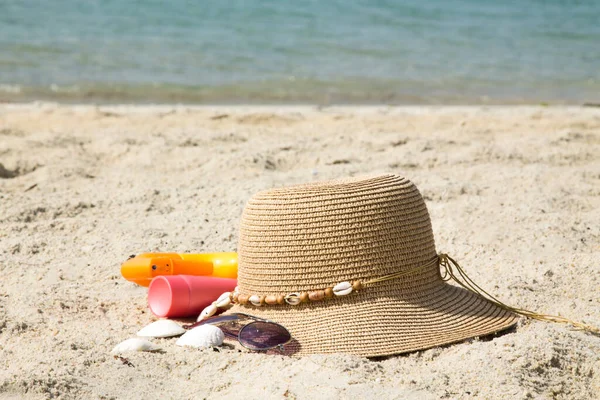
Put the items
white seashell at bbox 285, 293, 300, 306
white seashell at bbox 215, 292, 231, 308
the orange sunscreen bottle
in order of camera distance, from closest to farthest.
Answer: white seashell at bbox 285, 293, 300, 306
white seashell at bbox 215, 292, 231, 308
the orange sunscreen bottle

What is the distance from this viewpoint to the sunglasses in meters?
2.45

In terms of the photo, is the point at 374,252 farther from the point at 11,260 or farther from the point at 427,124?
the point at 427,124

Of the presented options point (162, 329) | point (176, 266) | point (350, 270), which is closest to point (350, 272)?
point (350, 270)

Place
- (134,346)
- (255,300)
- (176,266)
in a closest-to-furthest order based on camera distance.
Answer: (134,346)
(255,300)
(176,266)

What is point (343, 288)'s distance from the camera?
2.48 metres

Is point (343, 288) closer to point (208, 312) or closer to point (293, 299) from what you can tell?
point (293, 299)

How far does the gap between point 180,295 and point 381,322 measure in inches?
31.3

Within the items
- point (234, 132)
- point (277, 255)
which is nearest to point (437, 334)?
point (277, 255)

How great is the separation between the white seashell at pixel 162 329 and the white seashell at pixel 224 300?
0.16 meters

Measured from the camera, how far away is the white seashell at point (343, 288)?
247 cm

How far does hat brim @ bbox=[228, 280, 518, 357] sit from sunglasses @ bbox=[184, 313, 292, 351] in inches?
1.8

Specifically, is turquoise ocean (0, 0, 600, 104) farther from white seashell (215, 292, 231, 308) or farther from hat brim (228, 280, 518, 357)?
hat brim (228, 280, 518, 357)

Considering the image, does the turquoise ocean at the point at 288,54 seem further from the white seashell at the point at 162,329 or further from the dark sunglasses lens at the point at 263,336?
the dark sunglasses lens at the point at 263,336

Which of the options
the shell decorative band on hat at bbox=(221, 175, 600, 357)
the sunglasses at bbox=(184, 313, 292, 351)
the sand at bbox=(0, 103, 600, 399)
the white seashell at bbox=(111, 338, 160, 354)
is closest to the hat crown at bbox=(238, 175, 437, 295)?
the shell decorative band on hat at bbox=(221, 175, 600, 357)
